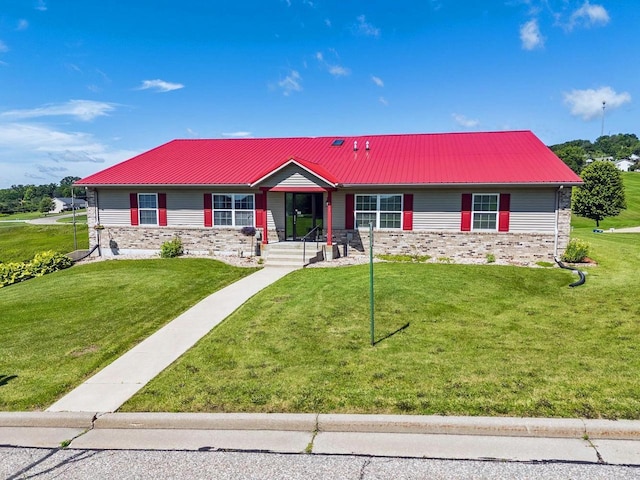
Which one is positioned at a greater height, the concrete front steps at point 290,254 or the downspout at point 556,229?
the downspout at point 556,229

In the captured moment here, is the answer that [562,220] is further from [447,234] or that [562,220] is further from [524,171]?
[447,234]

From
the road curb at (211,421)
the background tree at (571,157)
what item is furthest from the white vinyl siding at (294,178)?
the background tree at (571,157)

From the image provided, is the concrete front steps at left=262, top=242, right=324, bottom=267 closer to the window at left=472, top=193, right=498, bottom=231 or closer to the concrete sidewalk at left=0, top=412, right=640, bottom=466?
the window at left=472, top=193, right=498, bottom=231

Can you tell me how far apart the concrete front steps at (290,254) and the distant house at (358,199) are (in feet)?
1.29

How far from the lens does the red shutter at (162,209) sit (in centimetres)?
2020

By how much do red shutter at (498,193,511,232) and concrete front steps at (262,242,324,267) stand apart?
7.40 metres

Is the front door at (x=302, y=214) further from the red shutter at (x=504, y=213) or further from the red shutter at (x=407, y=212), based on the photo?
the red shutter at (x=504, y=213)

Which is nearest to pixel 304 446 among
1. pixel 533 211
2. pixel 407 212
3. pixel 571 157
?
pixel 407 212

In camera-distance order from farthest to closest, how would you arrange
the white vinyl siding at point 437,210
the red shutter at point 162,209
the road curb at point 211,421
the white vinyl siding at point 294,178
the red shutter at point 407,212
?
the red shutter at point 162,209, the red shutter at point 407,212, the white vinyl siding at point 437,210, the white vinyl siding at point 294,178, the road curb at point 211,421

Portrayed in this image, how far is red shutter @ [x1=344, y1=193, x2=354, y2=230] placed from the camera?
62.0 feet

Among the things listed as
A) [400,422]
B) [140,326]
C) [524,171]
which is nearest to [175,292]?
[140,326]

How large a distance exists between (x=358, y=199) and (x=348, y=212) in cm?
71

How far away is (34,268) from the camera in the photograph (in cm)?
1789

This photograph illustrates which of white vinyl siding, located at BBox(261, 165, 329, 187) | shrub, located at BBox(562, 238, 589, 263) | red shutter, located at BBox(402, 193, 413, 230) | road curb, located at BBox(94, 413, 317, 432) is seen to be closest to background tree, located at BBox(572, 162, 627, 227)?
shrub, located at BBox(562, 238, 589, 263)
